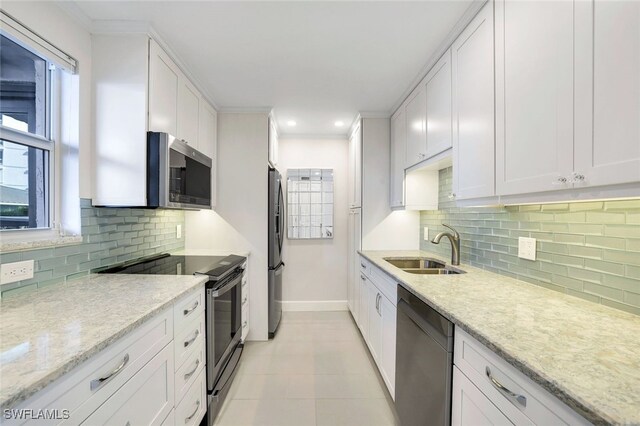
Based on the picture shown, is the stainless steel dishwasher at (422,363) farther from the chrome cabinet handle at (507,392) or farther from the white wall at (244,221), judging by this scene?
the white wall at (244,221)

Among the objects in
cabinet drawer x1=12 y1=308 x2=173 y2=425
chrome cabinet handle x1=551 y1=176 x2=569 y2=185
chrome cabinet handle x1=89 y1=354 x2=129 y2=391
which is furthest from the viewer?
chrome cabinet handle x1=551 y1=176 x2=569 y2=185

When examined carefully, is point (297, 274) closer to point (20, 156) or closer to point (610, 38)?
point (20, 156)

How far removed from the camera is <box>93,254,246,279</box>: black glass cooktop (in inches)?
70.3

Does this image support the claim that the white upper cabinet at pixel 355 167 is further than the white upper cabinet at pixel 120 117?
Yes

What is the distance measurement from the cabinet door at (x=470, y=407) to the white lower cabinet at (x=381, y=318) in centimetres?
72

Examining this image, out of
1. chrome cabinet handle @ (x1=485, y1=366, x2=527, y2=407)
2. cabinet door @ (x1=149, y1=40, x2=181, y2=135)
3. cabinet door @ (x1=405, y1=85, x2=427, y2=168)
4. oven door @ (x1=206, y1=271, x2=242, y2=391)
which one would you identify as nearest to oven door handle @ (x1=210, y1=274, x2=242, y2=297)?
oven door @ (x1=206, y1=271, x2=242, y2=391)

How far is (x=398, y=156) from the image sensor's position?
2.75m

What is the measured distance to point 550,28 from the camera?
1.03 m

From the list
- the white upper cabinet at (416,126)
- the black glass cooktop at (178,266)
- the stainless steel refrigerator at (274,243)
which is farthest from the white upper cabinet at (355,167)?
the black glass cooktop at (178,266)

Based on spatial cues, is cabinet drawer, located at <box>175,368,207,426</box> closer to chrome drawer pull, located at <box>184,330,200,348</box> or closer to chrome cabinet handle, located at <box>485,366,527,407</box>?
chrome drawer pull, located at <box>184,330,200,348</box>

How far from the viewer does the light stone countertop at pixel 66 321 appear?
691 millimetres

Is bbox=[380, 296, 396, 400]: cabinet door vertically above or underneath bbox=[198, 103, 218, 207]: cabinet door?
underneath

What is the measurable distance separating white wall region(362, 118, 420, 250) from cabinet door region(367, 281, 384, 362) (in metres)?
0.61

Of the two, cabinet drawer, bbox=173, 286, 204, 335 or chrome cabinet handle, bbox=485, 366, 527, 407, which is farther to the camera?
cabinet drawer, bbox=173, 286, 204, 335
